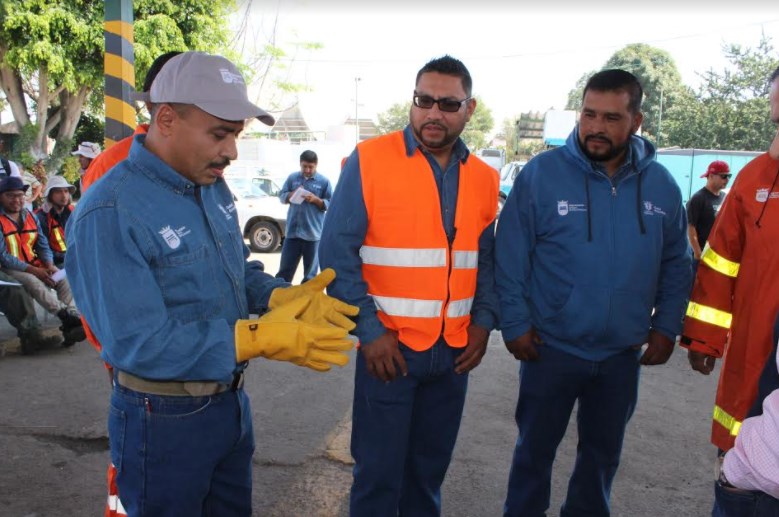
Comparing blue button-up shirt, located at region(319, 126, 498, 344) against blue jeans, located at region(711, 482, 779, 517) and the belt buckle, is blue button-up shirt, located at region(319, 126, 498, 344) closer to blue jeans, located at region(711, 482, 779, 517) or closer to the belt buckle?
the belt buckle

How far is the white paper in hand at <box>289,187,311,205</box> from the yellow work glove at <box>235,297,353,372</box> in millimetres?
6310

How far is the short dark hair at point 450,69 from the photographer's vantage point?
257 centimetres

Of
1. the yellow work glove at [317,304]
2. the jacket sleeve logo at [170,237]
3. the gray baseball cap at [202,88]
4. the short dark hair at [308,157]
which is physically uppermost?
the gray baseball cap at [202,88]

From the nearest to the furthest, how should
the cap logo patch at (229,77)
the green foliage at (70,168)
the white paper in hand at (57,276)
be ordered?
1. the cap logo patch at (229,77)
2. the white paper in hand at (57,276)
3. the green foliage at (70,168)

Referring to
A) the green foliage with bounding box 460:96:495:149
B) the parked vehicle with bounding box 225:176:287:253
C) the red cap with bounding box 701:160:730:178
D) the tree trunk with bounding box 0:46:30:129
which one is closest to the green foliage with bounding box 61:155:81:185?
the tree trunk with bounding box 0:46:30:129

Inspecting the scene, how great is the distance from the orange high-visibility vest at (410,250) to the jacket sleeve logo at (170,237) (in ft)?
2.82

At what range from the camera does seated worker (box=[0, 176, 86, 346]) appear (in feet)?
19.6

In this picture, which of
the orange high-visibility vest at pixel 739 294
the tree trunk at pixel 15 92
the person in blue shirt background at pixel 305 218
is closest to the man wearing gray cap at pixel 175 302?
the orange high-visibility vest at pixel 739 294

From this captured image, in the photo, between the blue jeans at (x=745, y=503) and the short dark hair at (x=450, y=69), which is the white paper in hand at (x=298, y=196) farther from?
the blue jeans at (x=745, y=503)

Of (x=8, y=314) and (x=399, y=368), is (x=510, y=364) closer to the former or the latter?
(x=399, y=368)

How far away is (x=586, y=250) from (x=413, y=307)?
78 centimetres

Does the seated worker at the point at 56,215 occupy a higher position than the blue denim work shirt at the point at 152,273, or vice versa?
the blue denim work shirt at the point at 152,273

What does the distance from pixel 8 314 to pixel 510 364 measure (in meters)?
4.74

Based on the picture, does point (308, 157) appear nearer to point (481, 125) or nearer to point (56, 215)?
point (56, 215)
